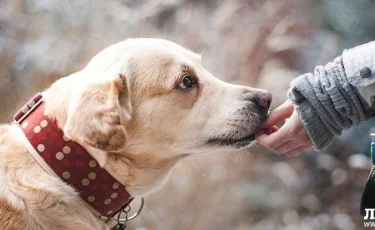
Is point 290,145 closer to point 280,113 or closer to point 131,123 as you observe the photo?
point 280,113

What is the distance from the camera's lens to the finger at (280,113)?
1303 millimetres

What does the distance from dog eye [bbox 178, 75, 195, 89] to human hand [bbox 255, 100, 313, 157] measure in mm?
229

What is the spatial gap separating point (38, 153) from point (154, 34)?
0.98 metres

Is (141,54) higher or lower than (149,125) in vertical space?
higher

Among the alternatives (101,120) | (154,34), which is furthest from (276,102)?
(101,120)

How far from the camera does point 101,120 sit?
1.08 m

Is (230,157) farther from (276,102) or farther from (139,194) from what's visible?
(139,194)

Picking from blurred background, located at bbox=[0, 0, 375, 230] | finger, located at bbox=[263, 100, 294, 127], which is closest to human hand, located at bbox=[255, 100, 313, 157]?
finger, located at bbox=[263, 100, 294, 127]

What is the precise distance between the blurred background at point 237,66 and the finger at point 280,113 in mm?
608

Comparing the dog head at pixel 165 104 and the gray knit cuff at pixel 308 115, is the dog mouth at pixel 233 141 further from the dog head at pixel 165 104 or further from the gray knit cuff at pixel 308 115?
the gray knit cuff at pixel 308 115

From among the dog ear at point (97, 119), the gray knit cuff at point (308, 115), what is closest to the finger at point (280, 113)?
the gray knit cuff at point (308, 115)

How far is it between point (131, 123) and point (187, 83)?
0.63 ft

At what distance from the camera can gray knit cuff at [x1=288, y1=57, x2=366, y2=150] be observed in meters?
1.13

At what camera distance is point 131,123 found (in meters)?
1.22
